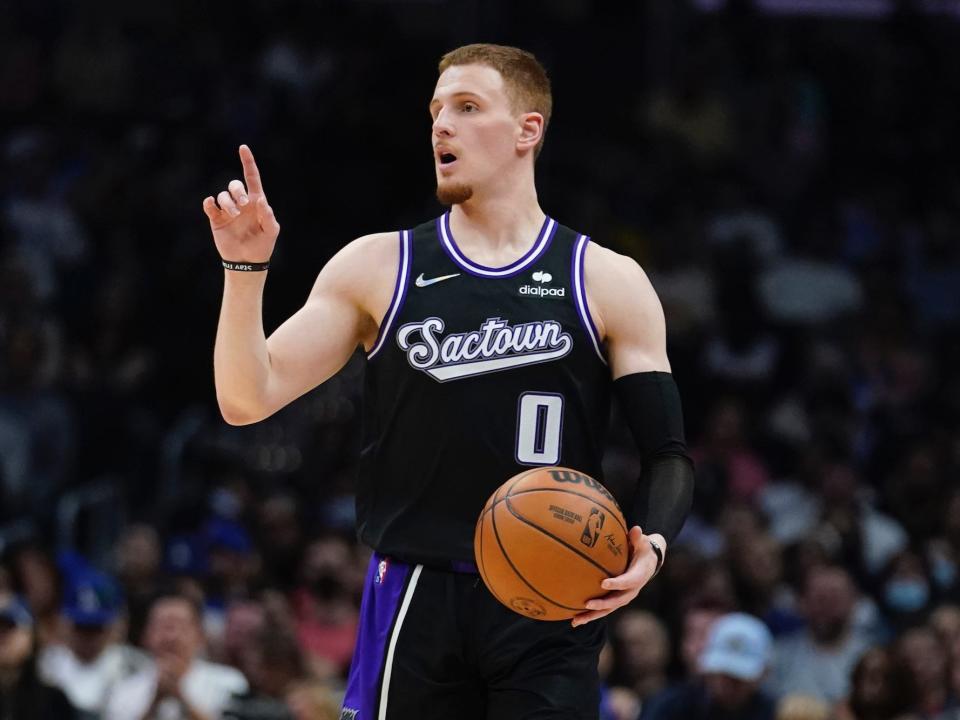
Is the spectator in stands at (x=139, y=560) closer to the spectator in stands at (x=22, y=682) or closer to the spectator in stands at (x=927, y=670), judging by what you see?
the spectator in stands at (x=22, y=682)

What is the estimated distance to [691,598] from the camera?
1073 cm

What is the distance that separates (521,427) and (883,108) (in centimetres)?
1331

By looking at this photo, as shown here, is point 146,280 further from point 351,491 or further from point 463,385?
point 463,385

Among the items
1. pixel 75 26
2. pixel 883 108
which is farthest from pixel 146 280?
pixel 883 108

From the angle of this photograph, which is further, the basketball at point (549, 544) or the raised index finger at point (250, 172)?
the raised index finger at point (250, 172)

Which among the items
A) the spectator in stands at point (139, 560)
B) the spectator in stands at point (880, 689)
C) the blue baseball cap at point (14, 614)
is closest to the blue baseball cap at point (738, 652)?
the spectator in stands at point (880, 689)

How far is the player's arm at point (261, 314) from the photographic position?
4715 millimetres

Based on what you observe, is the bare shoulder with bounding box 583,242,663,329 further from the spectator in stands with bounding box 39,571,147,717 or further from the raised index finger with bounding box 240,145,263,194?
the spectator in stands with bounding box 39,571,147,717

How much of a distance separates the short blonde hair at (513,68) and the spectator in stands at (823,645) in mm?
5828

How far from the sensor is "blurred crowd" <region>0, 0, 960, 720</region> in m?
9.77

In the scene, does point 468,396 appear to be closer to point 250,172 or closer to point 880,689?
point 250,172

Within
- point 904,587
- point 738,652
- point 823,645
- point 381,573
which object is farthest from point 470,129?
point 904,587

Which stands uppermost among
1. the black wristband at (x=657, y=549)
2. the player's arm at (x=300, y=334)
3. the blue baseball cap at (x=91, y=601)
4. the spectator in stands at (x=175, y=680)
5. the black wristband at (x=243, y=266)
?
the black wristband at (x=243, y=266)

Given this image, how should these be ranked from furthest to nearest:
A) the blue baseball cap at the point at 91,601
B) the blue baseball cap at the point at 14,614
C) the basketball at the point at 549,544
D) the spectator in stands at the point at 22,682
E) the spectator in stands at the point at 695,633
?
the spectator in stands at the point at 695,633
the blue baseball cap at the point at 91,601
the blue baseball cap at the point at 14,614
the spectator in stands at the point at 22,682
the basketball at the point at 549,544
